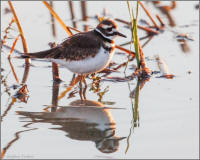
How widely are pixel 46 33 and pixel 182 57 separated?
300 centimetres

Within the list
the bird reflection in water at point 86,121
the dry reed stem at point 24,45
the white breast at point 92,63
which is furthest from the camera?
the dry reed stem at point 24,45

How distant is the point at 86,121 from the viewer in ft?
21.1

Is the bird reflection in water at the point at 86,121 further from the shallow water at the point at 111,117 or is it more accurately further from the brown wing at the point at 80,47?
the brown wing at the point at 80,47

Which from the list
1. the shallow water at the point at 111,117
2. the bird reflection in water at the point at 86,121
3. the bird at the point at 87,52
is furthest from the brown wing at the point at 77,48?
the bird reflection in water at the point at 86,121

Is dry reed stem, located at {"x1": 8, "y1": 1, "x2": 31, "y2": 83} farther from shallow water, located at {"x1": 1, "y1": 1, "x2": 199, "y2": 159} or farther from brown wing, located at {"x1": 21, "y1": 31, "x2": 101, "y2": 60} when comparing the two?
brown wing, located at {"x1": 21, "y1": 31, "x2": 101, "y2": 60}

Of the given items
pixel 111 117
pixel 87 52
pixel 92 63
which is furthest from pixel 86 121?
pixel 87 52

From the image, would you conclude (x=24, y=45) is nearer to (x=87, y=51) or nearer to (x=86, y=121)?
(x=87, y=51)

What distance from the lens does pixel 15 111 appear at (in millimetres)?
6781

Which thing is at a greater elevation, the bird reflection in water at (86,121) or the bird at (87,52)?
the bird at (87,52)

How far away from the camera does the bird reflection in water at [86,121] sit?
587 cm

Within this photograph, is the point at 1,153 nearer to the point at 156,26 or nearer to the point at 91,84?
the point at 91,84

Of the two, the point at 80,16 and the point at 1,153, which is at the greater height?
the point at 80,16

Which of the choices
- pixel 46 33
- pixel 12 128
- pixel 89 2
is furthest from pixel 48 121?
pixel 89 2

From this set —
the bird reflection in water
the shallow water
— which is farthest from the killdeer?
the bird reflection in water
